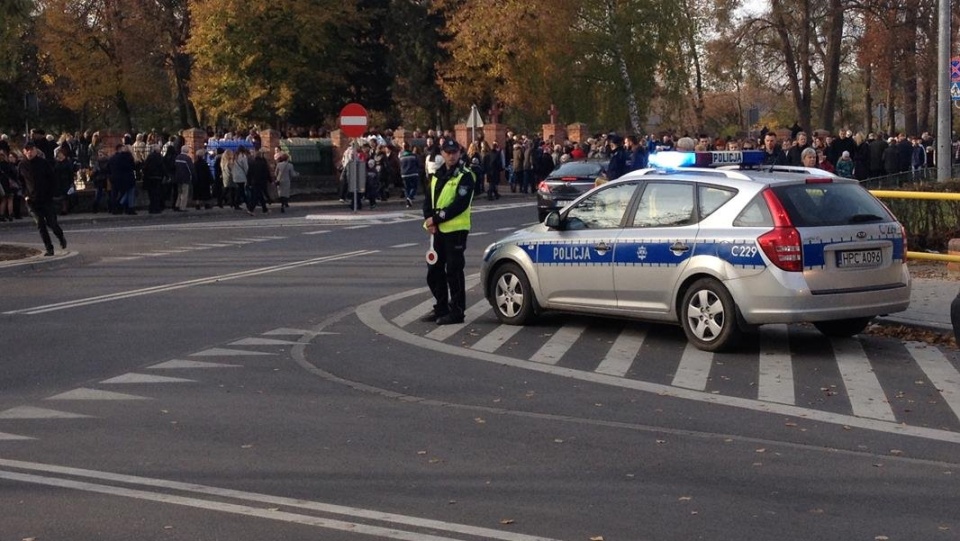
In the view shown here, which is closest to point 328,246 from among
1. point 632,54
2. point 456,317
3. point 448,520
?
point 456,317

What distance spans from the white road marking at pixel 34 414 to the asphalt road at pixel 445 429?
35mm

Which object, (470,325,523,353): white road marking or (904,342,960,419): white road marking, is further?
(470,325,523,353): white road marking

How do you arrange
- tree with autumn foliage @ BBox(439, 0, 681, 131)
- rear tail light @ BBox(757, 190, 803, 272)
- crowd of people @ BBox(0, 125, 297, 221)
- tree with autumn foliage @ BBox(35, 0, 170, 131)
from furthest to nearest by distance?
tree with autumn foliage @ BBox(35, 0, 170, 131) → tree with autumn foliage @ BBox(439, 0, 681, 131) → crowd of people @ BBox(0, 125, 297, 221) → rear tail light @ BBox(757, 190, 803, 272)

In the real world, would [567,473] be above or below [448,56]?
below

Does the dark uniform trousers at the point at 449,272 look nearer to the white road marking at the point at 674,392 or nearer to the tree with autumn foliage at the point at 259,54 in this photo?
the white road marking at the point at 674,392

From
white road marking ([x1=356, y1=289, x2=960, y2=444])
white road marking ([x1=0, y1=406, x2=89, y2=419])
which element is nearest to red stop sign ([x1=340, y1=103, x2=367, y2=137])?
white road marking ([x1=356, y1=289, x2=960, y2=444])

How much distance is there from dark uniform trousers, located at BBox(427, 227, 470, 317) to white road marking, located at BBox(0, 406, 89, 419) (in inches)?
208

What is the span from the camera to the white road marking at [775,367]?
34.4ft

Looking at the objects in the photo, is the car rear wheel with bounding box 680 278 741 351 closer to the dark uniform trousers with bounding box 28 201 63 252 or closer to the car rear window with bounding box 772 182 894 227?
the car rear window with bounding box 772 182 894 227

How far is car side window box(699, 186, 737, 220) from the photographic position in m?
12.6

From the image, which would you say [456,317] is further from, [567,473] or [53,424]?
[567,473]

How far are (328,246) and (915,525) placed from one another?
Result: 62.2 feet

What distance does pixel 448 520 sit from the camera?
692 cm

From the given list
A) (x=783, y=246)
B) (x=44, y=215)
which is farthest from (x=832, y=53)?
(x=783, y=246)
